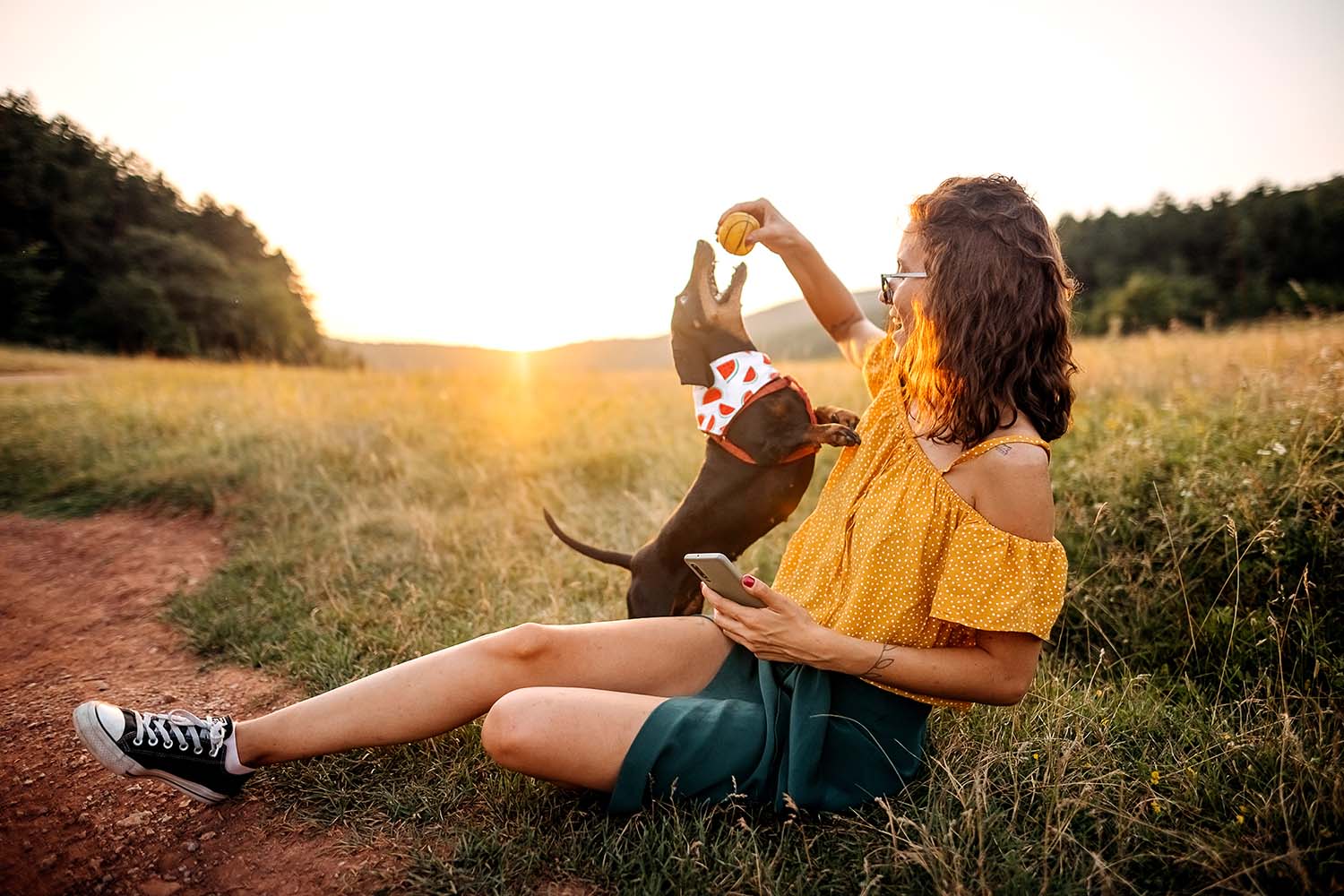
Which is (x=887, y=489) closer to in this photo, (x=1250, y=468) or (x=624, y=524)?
(x=1250, y=468)

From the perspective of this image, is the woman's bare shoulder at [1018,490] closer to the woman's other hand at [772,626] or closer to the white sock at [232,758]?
the woman's other hand at [772,626]

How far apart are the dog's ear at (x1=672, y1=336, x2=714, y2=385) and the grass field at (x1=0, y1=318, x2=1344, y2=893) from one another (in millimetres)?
1170

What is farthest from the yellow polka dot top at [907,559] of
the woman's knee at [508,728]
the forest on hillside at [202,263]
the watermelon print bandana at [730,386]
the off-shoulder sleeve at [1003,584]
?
the forest on hillside at [202,263]

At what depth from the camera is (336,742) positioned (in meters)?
1.85

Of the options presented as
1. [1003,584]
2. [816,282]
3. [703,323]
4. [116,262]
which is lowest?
[1003,584]

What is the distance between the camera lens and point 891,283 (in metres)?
1.90

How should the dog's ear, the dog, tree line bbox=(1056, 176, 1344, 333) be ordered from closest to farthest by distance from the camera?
the dog
the dog's ear
tree line bbox=(1056, 176, 1344, 333)

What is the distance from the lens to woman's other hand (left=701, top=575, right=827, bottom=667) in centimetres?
164

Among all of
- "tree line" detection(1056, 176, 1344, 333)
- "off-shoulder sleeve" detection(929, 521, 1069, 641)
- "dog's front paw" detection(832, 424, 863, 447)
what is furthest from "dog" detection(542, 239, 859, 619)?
"tree line" detection(1056, 176, 1344, 333)

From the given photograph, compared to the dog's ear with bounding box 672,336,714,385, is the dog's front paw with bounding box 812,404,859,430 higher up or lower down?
lower down

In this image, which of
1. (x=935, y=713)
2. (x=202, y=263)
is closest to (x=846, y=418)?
(x=935, y=713)

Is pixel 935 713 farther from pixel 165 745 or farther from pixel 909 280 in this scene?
pixel 165 745

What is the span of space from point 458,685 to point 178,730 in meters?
0.76

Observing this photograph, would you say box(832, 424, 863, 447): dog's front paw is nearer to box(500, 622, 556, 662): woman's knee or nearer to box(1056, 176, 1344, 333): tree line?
box(500, 622, 556, 662): woman's knee
